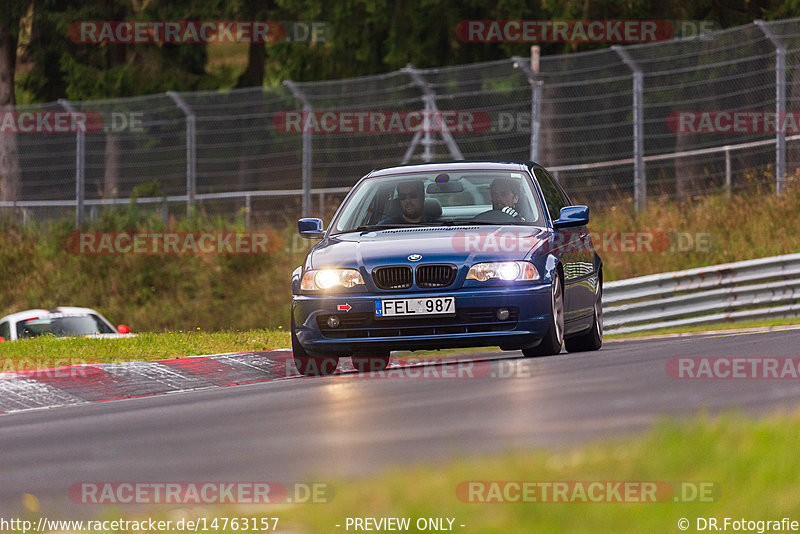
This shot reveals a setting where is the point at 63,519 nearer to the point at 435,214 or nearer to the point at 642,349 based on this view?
the point at 435,214

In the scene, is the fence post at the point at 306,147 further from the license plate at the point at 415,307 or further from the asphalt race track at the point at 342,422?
the license plate at the point at 415,307

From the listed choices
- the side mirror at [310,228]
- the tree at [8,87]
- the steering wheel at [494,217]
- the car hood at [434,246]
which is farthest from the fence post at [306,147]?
the tree at [8,87]

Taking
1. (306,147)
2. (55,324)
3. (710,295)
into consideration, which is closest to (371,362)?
(710,295)

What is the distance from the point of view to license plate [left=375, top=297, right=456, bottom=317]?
36.4 feet

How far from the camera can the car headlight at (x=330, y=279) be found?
11.3 metres

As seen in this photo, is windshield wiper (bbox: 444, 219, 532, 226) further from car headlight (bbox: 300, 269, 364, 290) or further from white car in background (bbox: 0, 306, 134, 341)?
white car in background (bbox: 0, 306, 134, 341)

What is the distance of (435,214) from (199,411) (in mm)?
3236

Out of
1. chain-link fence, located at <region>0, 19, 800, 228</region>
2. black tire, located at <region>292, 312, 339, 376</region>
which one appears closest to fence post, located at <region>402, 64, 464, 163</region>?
chain-link fence, located at <region>0, 19, 800, 228</region>

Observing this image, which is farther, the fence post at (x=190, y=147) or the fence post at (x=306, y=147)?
the fence post at (x=190, y=147)

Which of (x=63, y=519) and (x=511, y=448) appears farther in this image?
(x=511, y=448)

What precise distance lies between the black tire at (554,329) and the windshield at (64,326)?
33.0 feet

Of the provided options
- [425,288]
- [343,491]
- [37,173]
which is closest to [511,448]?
[343,491]

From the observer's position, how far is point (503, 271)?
11219mm

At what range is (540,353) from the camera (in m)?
11.9
